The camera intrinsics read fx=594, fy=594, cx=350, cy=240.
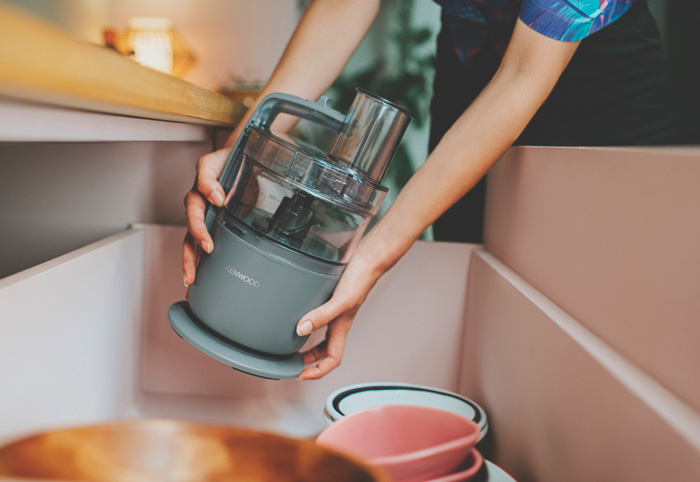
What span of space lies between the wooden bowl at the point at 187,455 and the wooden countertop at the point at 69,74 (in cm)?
18

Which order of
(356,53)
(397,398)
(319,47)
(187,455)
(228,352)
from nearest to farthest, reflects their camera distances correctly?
(187,455) < (228,352) < (397,398) < (319,47) < (356,53)

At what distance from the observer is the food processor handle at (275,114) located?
0.68 metres

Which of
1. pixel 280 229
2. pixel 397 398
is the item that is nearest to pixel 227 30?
pixel 280 229

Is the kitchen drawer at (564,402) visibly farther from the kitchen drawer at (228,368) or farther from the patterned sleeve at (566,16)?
the patterned sleeve at (566,16)

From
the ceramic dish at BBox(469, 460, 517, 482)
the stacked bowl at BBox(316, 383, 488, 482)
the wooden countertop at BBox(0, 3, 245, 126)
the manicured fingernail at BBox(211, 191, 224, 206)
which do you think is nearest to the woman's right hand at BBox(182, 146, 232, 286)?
the manicured fingernail at BBox(211, 191, 224, 206)

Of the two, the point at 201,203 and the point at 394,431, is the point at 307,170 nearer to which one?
the point at 201,203

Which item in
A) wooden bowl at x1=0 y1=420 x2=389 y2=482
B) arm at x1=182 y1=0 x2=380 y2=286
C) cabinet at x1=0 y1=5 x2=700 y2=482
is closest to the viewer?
wooden bowl at x1=0 y1=420 x2=389 y2=482

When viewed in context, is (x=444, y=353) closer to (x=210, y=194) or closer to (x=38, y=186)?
(x=210, y=194)

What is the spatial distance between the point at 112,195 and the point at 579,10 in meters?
0.83

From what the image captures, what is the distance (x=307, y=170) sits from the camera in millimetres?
688

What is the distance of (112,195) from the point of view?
42.4 inches

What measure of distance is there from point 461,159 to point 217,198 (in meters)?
0.28

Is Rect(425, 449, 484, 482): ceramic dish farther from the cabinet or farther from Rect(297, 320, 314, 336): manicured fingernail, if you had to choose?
Rect(297, 320, 314, 336): manicured fingernail

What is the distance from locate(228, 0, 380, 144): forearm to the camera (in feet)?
3.00
